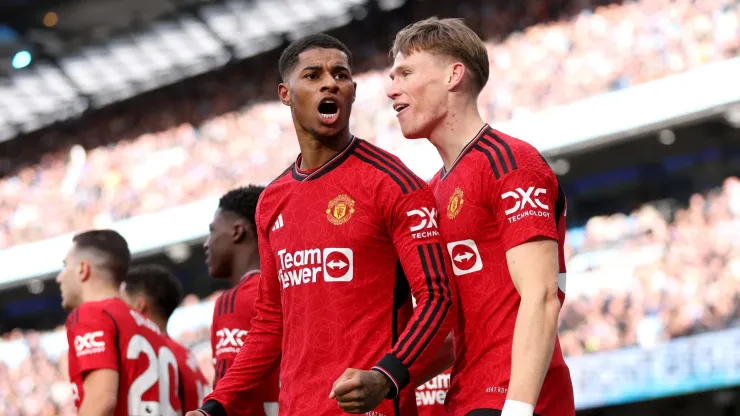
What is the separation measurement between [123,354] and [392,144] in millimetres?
11308

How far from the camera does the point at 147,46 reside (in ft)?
60.9

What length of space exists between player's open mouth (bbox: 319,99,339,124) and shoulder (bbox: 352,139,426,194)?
0.11 meters

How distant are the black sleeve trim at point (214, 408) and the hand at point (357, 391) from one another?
24.6 inches

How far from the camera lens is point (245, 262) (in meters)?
4.32

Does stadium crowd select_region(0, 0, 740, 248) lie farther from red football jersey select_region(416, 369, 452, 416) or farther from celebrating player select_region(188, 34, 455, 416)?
celebrating player select_region(188, 34, 455, 416)

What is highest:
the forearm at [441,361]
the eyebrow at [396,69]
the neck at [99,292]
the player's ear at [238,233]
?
the eyebrow at [396,69]

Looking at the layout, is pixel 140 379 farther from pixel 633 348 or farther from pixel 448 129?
pixel 633 348

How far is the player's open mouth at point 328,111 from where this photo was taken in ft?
8.68

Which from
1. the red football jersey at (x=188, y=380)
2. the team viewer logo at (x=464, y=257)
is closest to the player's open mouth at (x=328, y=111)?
the team viewer logo at (x=464, y=257)

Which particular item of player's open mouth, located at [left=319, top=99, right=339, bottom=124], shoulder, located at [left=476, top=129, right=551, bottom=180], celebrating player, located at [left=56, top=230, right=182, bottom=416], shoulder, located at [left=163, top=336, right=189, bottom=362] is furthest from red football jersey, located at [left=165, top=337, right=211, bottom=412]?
shoulder, located at [left=476, top=129, right=551, bottom=180]

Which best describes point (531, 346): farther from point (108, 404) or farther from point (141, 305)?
point (141, 305)

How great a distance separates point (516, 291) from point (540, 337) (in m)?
0.20

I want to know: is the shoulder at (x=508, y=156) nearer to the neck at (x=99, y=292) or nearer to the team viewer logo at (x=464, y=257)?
the team viewer logo at (x=464, y=257)

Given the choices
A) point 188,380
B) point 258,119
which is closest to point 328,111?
point 188,380
